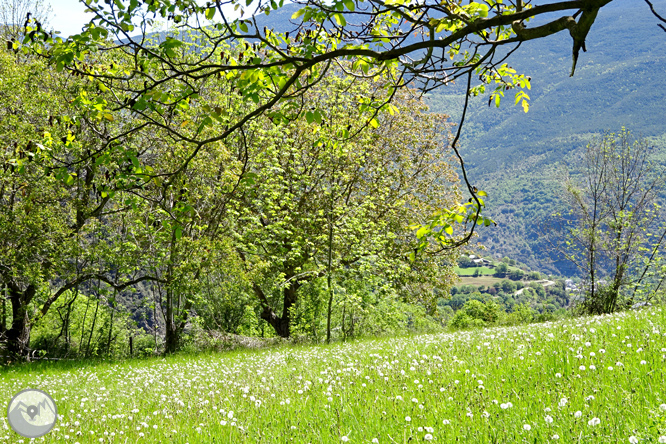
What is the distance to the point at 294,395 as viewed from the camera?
5.52m

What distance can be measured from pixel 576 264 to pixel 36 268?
23.4 m

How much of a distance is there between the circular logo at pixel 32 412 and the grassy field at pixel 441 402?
5.72 ft

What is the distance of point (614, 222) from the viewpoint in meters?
21.0

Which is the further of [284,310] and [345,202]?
[284,310]

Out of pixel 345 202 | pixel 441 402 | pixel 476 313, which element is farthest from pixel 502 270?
pixel 441 402

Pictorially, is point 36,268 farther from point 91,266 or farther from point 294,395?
point 294,395

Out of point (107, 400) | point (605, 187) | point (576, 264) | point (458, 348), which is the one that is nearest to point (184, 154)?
point (107, 400)

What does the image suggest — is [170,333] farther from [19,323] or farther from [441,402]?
[441,402]

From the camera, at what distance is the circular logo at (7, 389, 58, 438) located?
2.37 meters

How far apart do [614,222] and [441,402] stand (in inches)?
832

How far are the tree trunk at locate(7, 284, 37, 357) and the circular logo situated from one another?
17.3 m

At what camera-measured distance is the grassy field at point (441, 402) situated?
10.7ft

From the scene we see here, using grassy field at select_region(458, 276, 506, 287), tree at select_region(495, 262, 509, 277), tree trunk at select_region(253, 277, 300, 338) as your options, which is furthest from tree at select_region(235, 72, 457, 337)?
grassy field at select_region(458, 276, 506, 287)

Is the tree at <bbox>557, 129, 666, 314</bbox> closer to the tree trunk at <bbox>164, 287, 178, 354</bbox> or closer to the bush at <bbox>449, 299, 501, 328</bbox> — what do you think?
the bush at <bbox>449, 299, 501, 328</bbox>
